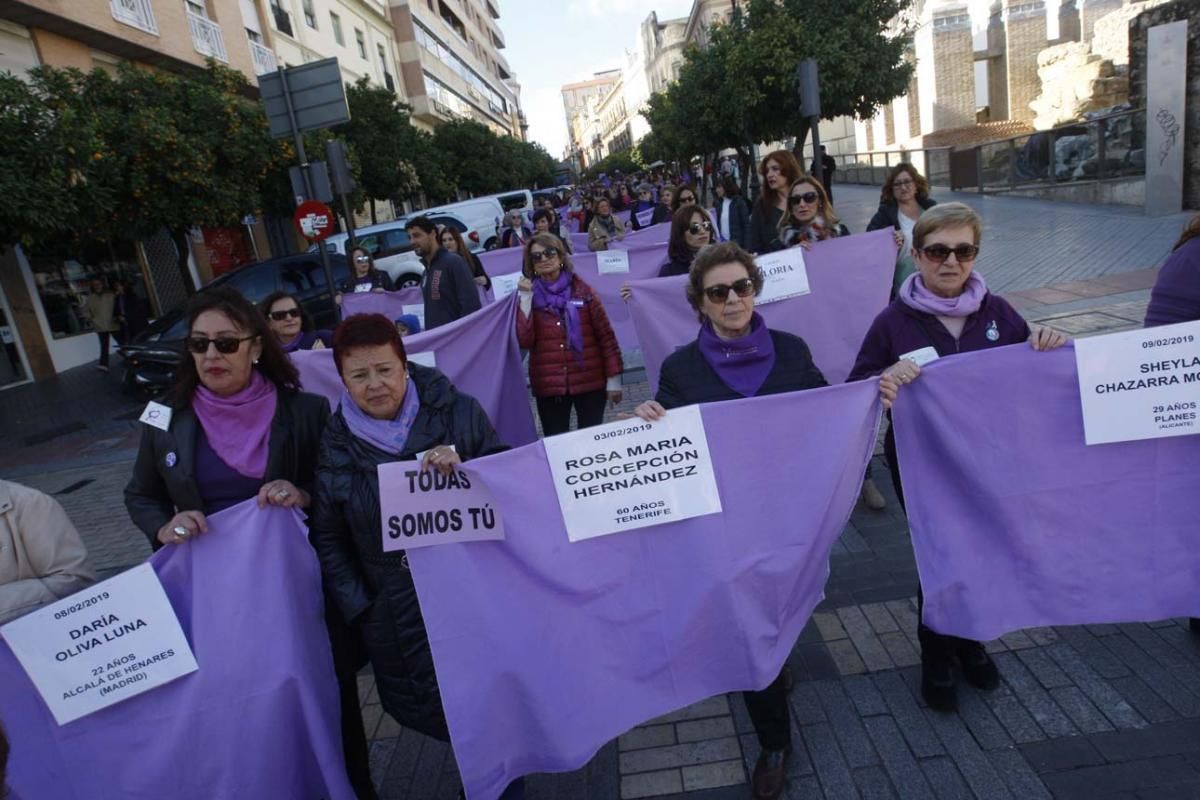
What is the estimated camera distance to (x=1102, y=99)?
78.1 ft

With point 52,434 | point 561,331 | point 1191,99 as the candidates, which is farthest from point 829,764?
point 1191,99

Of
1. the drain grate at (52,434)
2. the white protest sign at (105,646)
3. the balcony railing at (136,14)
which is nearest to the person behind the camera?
the white protest sign at (105,646)

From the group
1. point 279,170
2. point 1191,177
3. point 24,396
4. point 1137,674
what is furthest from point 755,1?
point 1137,674

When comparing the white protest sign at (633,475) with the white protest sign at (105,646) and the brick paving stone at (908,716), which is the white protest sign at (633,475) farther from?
the white protest sign at (105,646)

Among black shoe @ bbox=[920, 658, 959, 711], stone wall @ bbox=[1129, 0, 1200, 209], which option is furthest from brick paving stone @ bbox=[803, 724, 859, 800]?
stone wall @ bbox=[1129, 0, 1200, 209]

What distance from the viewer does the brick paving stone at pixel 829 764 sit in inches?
101

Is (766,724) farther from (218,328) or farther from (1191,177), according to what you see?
(1191,177)

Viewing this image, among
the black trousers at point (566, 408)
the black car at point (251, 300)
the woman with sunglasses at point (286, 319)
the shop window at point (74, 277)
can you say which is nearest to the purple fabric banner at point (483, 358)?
the woman with sunglasses at point (286, 319)

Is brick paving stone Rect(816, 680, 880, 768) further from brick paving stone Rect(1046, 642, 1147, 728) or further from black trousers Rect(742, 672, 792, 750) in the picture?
brick paving stone Rect(1046, 642, 1147, 728)

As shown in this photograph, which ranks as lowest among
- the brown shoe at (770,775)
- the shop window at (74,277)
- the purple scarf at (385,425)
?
the brown shoe at (770,775)

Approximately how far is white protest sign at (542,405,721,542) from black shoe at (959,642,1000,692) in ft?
4.19

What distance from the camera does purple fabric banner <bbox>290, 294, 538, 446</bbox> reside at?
510 centimetres

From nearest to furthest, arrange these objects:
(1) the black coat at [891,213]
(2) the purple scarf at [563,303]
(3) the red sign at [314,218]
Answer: (2) the purple scarf at [563,303] → (1) the black coat at [891,213] → (3) the red sign at [314,218]

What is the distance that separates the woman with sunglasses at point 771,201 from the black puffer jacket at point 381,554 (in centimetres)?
370
